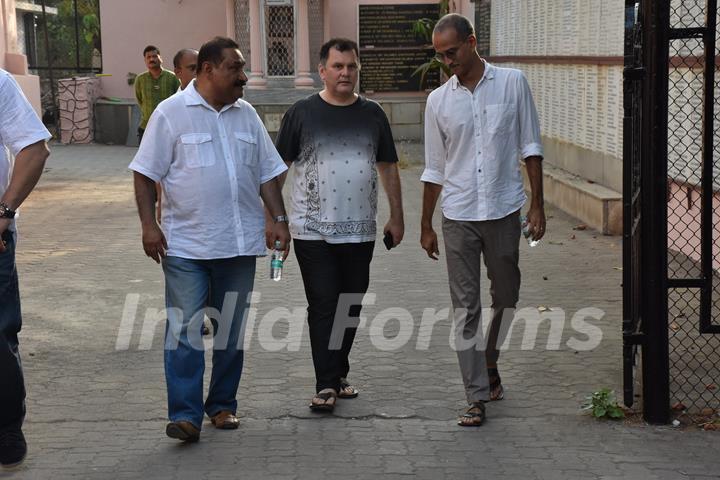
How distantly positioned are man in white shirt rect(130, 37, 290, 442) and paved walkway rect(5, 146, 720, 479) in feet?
1.19

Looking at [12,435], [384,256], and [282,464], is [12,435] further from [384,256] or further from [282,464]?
[384,256]

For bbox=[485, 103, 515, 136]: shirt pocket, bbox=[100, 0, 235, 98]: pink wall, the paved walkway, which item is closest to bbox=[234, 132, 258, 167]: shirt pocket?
bbox=[485, 103, 515, 136]: shirt pocket

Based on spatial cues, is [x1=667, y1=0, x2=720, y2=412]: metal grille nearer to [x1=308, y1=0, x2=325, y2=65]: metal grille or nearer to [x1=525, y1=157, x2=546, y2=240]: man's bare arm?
[x1=525, y1=157, x2=546, y2=240]: man's bare arm

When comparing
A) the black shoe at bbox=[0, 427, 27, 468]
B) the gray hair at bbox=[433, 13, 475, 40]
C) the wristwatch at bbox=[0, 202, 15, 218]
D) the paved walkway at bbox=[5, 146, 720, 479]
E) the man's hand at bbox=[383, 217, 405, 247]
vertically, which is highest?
Answer: the gray hair at bbox=[433, 13, 475, 40]

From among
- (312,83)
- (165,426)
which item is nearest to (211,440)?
(165,426)

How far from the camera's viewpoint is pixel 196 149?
5625 millimetres

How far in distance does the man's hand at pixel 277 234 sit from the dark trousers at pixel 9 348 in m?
1.27

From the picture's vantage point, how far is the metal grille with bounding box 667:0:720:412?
5.85 metres

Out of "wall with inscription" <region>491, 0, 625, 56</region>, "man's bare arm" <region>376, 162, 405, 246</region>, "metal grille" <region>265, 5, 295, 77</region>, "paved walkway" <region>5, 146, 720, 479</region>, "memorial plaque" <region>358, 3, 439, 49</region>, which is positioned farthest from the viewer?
"metal grille" <region>265, 5, 295, 77</region>

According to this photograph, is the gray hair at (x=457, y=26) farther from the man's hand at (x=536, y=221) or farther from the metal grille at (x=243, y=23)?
the metal grille at (x=243, y=23)

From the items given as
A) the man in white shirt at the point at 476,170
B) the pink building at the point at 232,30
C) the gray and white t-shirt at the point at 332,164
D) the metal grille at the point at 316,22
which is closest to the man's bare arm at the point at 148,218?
the gray and white t-shirt at the point at 332,164

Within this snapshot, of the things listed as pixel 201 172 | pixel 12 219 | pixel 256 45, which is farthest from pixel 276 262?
pixel 256 45

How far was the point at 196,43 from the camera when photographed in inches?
1137

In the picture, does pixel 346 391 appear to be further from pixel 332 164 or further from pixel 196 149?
pixel 196 149
